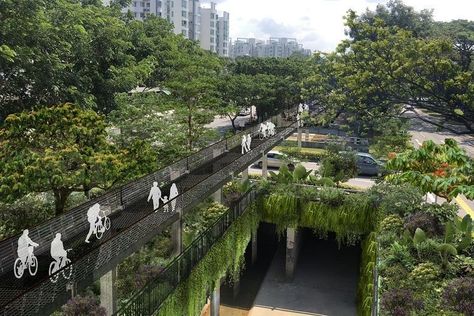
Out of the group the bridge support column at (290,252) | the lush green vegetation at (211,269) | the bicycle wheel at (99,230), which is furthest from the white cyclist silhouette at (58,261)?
the bridge support column at (290,252)

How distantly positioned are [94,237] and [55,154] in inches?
101

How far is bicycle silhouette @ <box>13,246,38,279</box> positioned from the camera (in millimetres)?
8477

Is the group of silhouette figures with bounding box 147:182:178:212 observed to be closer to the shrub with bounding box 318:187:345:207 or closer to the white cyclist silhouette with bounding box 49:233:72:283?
the white cyclist silhouette with bounding box 49:233:72:283

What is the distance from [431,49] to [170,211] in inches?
419

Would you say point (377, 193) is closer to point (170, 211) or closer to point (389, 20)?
point (170, 211)

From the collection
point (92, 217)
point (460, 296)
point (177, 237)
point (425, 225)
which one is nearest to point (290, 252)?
point (425, 225)

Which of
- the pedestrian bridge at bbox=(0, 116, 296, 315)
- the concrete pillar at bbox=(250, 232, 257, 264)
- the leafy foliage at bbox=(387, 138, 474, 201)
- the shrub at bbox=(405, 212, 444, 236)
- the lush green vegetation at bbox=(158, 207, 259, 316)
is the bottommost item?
the concrete pillar at bbox=(250, 232, 257, 264)

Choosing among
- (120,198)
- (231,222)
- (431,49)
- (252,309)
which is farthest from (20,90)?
(431,49)

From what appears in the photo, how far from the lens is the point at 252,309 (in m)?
18.9

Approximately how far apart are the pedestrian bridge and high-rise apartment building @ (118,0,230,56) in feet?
238

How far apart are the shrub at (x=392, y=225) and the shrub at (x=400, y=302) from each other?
5273mm

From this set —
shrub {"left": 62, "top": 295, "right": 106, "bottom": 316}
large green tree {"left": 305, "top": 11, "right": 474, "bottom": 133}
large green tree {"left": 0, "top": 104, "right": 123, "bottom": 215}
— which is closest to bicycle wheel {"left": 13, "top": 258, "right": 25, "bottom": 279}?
shrub {"left": 62, "top": 295, "right": 106, "bottom": 316}

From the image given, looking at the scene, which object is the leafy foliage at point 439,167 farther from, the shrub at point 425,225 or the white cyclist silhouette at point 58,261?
the white cyclist silhouette at point 58,261

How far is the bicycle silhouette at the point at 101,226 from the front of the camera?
35.3ft
